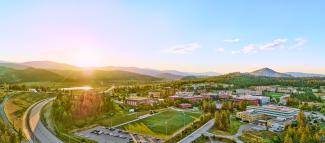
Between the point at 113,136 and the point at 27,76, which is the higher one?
the point at 27,76

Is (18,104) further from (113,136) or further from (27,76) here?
(27,76)

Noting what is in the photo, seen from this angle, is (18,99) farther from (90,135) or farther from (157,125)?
(157,125)

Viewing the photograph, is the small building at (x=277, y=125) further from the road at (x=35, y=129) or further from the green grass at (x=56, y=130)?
the road at (x=35, y=129)

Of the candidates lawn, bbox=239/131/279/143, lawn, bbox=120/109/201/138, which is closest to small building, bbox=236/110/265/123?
lawn, bbox=239/131/279/143

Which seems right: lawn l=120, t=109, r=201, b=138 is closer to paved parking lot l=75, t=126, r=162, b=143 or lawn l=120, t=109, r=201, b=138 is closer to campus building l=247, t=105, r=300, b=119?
paved parking lot l=75, t=126, r=162, b=143

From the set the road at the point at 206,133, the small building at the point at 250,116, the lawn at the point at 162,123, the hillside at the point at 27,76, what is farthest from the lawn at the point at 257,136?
the hillside at the point at 27,76

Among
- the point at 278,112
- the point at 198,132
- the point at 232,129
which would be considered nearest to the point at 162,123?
the point at 198,132
